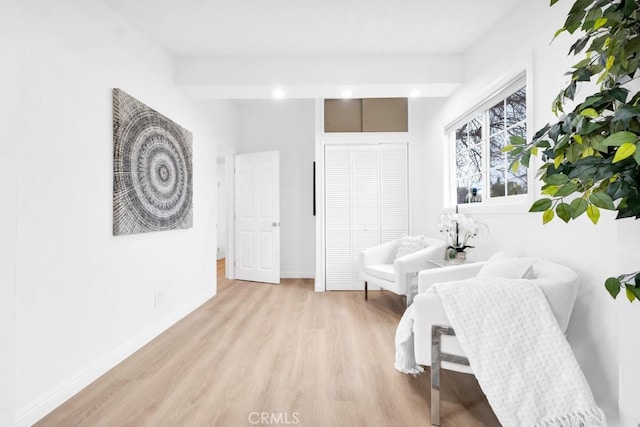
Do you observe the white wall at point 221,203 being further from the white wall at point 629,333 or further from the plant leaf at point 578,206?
the plant leaf at point 578,206

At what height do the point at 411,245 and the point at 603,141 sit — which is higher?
the point at 603,141

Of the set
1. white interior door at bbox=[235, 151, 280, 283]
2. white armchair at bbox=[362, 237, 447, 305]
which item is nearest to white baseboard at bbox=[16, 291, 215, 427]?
white interior door at bbox=[235, 151, 280, 283]

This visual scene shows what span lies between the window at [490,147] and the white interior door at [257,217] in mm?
2469

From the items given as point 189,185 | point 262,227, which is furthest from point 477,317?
point 262,227

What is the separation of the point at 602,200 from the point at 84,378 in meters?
2.64

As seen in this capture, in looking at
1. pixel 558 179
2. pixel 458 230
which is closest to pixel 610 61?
pixel 558 179

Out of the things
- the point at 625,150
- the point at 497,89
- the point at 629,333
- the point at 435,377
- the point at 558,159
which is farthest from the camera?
the point at 497,89

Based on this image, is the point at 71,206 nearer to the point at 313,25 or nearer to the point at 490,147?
the point at 313,25

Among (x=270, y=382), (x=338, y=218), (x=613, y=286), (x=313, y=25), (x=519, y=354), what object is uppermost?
(x=313, y=25)

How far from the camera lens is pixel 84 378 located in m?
1.97

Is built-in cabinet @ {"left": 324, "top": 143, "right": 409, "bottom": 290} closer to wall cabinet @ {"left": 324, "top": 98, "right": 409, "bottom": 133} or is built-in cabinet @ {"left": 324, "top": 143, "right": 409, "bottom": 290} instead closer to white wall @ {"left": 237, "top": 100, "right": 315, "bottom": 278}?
wall cabinet @ {"left": 324, "top": 98, "right": 409, "bottom": 133}

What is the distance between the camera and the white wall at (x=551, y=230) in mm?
1543

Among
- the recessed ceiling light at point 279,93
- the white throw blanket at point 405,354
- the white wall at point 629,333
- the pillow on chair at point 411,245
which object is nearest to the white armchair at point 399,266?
the pillow on chair at point 411,245

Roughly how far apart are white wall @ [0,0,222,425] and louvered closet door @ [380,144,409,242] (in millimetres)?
2691
